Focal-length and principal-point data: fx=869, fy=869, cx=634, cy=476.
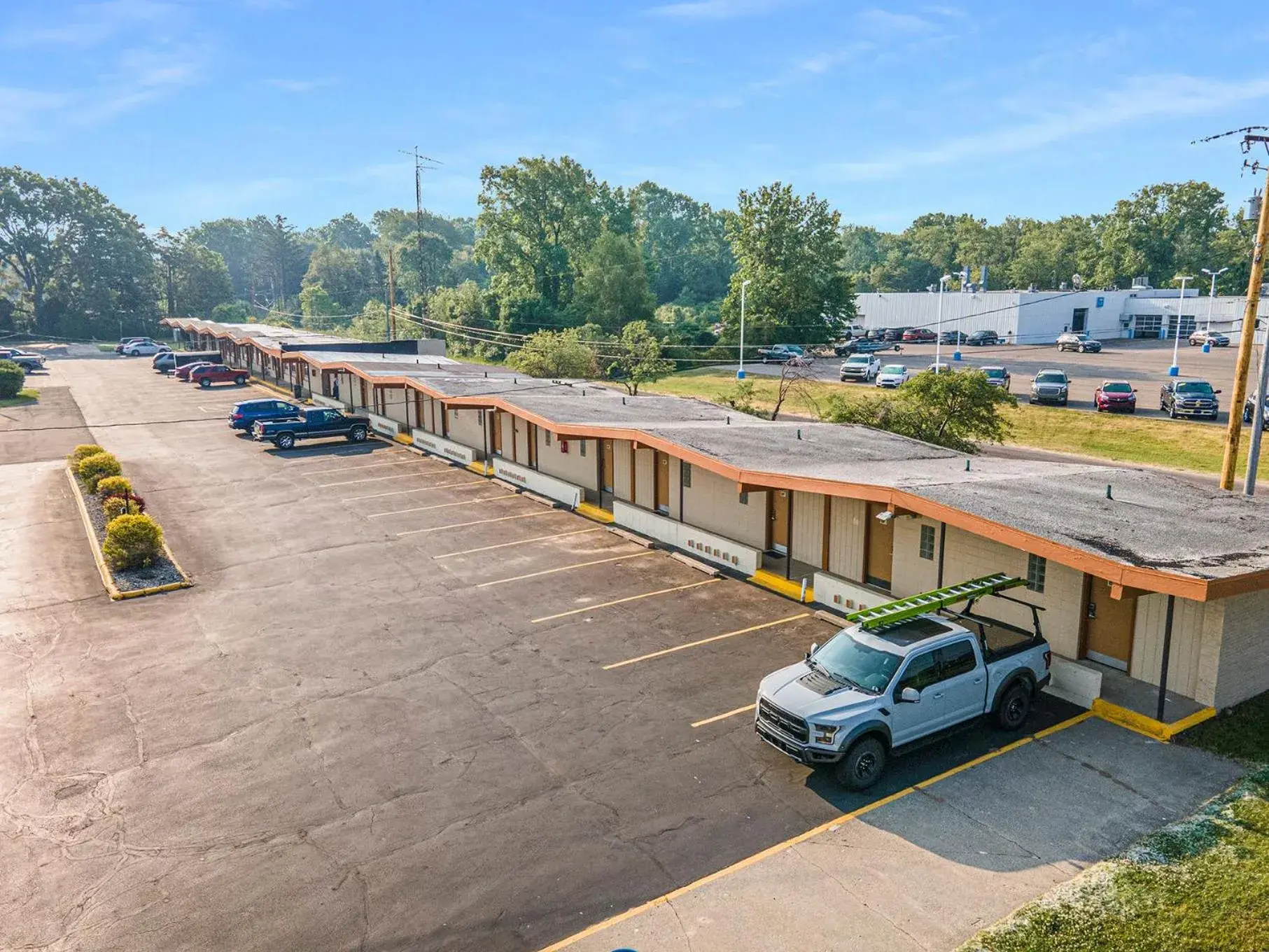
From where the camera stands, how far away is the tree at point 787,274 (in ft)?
262

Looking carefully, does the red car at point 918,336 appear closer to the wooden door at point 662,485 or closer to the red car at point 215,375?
the red car at point 215,375

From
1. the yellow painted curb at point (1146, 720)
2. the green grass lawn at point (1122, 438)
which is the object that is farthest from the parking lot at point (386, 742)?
the green grass lawn at point (1122, 438)

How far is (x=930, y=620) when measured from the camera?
47.0ft

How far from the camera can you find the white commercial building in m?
83.6

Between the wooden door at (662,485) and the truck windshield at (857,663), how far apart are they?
1355cm

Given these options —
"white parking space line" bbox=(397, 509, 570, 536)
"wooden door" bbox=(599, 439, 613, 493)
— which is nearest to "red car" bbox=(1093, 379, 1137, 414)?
"wooden door" bbox=(599, 439, 613, 493)

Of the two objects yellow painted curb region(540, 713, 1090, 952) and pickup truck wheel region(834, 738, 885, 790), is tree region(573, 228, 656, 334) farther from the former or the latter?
pickup truck wheel region(834, 738, 885, 790)

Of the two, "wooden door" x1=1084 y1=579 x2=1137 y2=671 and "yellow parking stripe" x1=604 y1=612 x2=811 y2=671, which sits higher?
"wooden door" x1=1084 y1=579 x2=1137 y2=671

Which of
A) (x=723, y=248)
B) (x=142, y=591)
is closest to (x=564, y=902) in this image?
(x=142, y=591)

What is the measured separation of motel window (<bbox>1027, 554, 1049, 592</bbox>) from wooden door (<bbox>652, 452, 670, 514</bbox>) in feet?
40.2

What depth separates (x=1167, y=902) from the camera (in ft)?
32.8

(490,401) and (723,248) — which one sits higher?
(723,248)

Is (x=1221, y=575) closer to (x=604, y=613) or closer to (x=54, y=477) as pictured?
(x=604, y=613)

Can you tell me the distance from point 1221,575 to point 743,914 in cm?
872
